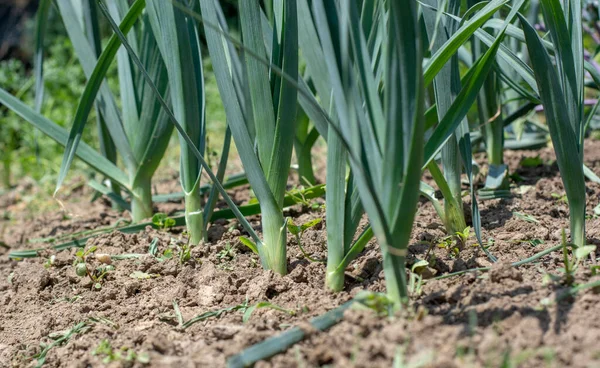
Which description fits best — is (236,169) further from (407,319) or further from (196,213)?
(407,319)

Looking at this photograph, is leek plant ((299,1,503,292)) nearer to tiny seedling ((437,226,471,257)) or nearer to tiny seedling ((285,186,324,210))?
tiny seedling ((437,226,471,257))

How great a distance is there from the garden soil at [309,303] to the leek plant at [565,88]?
0.16m

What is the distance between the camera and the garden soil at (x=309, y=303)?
90cm

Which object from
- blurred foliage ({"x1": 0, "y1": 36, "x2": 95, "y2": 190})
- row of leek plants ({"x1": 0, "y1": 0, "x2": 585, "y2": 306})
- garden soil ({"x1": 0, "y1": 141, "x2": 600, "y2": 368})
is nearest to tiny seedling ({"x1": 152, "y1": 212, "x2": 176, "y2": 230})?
garden soil ({"x1": 0, "y1": 141, "x2": 600, "y2": 368})

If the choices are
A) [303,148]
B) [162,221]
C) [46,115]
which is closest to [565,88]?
[303,148]

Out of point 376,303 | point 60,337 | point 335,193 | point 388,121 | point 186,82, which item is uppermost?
point 186,82

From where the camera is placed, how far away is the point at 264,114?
1.34m

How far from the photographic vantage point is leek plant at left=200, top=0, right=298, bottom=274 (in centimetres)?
132

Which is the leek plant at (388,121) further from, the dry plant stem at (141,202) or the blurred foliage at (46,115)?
the blurred foliage at (46,115)

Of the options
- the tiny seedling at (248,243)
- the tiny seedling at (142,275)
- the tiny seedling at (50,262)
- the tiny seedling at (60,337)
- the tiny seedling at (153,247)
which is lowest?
the tiny seedling at (60,337)

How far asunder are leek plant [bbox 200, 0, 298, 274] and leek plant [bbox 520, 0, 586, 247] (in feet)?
1.51

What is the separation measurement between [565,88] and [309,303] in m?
0.62

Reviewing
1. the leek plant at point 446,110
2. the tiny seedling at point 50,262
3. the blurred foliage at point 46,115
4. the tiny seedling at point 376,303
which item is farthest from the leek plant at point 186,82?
the blurred foliage at point 46,115

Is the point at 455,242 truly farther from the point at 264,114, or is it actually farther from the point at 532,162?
the point at 532,162
